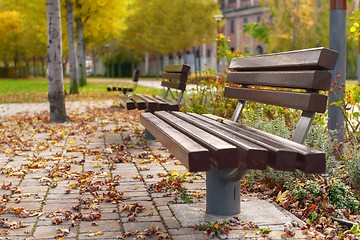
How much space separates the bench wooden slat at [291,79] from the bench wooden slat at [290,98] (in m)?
0.06

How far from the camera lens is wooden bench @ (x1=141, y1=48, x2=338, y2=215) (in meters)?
3.45

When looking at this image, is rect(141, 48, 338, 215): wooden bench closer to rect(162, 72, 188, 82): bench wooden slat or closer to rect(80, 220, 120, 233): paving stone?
rect(80, 220, 120, 233): paving stone

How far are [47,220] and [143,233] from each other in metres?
0.83

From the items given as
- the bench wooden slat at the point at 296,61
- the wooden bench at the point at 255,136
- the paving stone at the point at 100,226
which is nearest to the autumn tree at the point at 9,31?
the bench wooden slat at the point at 296,61

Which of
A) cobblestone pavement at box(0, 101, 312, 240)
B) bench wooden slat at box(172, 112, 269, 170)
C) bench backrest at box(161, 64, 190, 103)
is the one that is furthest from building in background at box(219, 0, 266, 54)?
bench wooden slat at box(172, 112, 269, 170)

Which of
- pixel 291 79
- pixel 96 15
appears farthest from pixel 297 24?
pixel 291 79

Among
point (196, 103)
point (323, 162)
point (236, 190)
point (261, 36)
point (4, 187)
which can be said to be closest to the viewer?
point (323, 162)

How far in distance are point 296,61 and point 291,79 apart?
5.5 inches

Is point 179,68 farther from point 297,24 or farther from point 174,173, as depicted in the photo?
point 297,24

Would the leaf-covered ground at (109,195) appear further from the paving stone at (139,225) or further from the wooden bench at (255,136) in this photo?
the wooden bench at (255,136)

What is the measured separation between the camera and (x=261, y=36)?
4816cm

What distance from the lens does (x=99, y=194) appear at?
537 centimetres

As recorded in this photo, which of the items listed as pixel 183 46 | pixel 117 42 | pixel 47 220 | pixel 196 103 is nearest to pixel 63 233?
pixel 47 220

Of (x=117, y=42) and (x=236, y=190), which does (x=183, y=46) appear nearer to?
(x=117, y=42)
